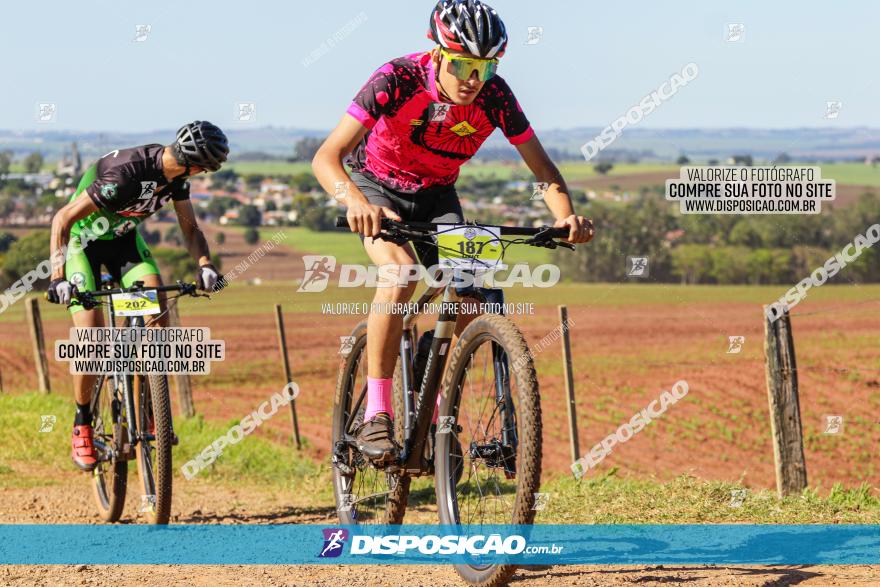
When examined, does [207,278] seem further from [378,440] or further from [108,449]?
[378,440]

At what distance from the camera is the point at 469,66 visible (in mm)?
5367

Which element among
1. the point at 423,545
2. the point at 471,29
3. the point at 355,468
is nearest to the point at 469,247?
the point at 471,29

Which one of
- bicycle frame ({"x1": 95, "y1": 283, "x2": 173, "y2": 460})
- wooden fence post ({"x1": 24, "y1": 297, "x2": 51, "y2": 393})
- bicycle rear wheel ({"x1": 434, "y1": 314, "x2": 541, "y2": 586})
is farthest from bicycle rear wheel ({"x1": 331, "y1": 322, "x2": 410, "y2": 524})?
wooden fence post ({"x1": 24, "y1": 297, "x2": 51, "y2": 393})

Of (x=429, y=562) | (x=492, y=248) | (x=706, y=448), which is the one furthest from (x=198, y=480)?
(x=706, y=448)

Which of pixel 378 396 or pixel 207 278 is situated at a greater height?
pixel 207 278

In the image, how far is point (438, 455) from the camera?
18.2 ft

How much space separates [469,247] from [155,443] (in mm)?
3760

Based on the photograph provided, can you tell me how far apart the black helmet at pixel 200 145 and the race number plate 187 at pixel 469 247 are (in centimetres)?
287

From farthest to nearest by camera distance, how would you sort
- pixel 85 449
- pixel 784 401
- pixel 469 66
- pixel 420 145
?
pixel 784 401 < pixel 85 449 < pixel 420 145 < pixel 469 66

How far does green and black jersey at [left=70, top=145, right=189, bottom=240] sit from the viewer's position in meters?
7.65

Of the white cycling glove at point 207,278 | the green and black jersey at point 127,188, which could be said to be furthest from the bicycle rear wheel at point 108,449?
the green and black jersey at point 127,188

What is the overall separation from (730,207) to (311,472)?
5562 millimetres

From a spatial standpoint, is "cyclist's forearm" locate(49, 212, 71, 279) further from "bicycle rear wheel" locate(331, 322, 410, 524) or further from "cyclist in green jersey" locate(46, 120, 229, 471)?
"bicycle rear wheel" locate(331, 322, 410, 524)

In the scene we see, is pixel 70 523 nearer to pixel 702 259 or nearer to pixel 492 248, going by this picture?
pixel 492 248
